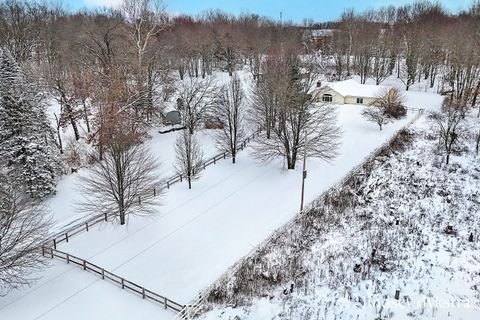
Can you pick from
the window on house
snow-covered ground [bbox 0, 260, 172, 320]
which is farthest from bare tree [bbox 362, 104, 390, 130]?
snow-covered ground [bbox 0, 260, 172, 320]

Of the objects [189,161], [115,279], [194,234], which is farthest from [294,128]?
[115,279]

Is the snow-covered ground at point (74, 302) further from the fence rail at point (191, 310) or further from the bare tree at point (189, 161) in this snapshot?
the bare tree at point (189, 161)

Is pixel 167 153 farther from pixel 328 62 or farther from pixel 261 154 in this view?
pixel 328 62

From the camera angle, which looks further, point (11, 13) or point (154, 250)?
point (11, 13)

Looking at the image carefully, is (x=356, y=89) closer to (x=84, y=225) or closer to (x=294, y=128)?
(x=294, y=128)

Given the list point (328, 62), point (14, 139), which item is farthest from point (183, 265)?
point (328, 62)

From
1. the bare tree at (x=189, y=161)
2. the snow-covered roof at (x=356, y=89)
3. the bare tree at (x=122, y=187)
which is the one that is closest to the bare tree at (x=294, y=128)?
the bare tree at (x=189, y=161)

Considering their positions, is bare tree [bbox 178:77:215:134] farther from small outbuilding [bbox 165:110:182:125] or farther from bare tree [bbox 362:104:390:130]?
bare tree [bbox 362:104:390:130]
